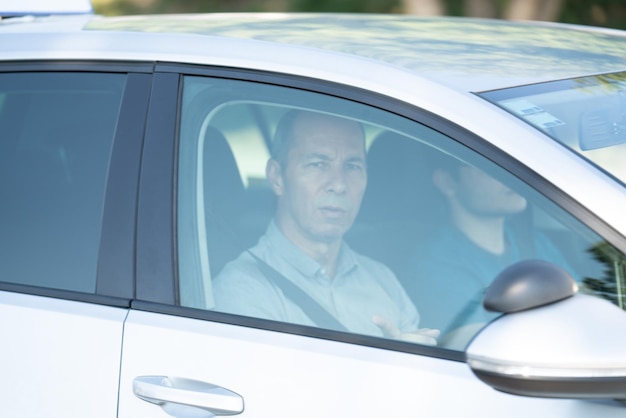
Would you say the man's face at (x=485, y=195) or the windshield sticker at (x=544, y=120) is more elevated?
the windshield sticker at (x=544, y=120)

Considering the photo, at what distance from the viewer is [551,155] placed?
5.58 ft

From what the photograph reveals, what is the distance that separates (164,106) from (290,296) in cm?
49

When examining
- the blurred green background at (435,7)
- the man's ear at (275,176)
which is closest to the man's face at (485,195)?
the man's ear at (275,176)

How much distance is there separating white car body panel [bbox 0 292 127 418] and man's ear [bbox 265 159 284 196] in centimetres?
41

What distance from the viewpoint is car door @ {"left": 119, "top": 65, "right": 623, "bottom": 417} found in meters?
1.70

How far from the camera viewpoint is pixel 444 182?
186 cm

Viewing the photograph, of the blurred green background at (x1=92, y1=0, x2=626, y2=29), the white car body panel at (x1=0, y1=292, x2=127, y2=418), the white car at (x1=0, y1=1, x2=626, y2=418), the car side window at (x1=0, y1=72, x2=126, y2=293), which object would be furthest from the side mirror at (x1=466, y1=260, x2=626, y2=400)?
the blurred green background at (x1=92, y1=0, x2=626, y2=29)

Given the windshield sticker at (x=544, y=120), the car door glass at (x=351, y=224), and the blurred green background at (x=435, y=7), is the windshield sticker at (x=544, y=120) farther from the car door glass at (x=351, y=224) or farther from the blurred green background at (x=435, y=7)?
the blurred green background at (x=435, y=7)

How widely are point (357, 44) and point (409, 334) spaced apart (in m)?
0.70

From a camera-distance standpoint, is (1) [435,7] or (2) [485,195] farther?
(1) [435,7]

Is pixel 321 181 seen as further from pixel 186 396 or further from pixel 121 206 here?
pixel 186 396

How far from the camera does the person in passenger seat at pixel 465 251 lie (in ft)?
5.81

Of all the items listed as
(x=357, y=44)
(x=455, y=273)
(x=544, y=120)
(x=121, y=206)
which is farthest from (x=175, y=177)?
(x=544, y=120)

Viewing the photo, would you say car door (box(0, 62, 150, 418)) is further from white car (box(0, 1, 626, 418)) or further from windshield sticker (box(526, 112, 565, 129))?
windshield sticker (box(526, 112, 565, 129))
